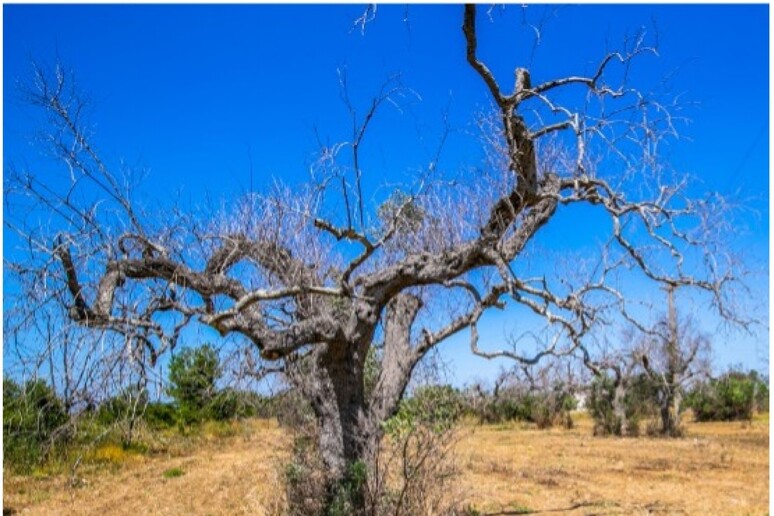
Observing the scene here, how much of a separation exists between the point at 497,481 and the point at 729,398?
24.5 m

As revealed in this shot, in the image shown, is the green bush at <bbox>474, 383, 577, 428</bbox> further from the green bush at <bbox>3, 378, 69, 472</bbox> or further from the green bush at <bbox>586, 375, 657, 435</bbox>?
the green bush at <bbox>3, 378, 69, 472</bbox>

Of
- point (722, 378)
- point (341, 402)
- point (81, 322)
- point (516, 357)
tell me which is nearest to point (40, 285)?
point (81, 322)

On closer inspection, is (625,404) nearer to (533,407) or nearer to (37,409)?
(533,407)

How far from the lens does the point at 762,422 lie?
32906mm

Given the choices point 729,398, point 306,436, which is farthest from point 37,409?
point 729,398

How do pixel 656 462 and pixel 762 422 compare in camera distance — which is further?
pixel 762 422

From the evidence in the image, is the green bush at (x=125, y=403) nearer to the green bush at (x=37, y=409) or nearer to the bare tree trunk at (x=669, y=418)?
the green bush at (x=37, y=409)

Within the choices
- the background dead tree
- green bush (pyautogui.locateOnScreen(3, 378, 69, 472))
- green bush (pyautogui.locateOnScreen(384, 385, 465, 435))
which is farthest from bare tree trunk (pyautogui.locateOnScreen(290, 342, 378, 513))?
the background dead tree

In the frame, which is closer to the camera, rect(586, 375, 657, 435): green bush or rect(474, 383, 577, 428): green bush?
rect(586, 375, 657, 435): green bush

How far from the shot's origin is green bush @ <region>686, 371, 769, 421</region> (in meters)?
34.0

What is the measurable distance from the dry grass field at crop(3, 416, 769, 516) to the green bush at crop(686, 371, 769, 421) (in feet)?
43.6

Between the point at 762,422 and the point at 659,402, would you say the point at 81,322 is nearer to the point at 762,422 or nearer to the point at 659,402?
the point at 659,402

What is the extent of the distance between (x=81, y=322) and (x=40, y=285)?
1.49 ft

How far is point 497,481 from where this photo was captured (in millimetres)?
13633
